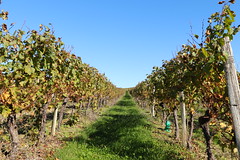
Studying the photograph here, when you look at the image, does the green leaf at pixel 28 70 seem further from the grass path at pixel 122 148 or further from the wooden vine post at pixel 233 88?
the grass path at pixel 122 148

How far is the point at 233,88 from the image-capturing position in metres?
3.37

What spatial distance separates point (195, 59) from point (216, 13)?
1752 mm

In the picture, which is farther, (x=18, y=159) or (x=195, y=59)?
(x=18, y=159)

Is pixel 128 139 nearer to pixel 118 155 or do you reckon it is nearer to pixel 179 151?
pixel 118 155

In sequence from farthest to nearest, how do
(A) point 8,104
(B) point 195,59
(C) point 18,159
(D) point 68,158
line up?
(D) point 68,158 → (C) point 18,159 → (A) point 8,104 → (B) point 195,59

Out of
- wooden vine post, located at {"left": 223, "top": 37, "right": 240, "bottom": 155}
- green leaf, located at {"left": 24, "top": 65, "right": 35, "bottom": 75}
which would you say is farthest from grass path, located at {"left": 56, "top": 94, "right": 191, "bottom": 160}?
wooden vine post, located at {"left": 223, "top": 37, "right": 240, "bottom": 155}

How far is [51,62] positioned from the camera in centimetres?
552

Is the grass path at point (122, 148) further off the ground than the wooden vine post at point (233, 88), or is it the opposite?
the wooden vine post at point (233, 88)

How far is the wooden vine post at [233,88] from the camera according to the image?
129 inches

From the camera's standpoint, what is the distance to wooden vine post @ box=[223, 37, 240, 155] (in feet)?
10.8

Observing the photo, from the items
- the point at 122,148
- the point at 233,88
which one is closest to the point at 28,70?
the point at 233,88

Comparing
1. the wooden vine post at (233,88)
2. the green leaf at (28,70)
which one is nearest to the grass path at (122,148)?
the green leaf at (28,70)

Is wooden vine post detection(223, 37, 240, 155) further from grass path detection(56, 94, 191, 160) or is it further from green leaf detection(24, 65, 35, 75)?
grass path detection(56, 94, 191, 160)

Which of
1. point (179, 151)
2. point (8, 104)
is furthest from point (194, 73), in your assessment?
point (8, 104)
